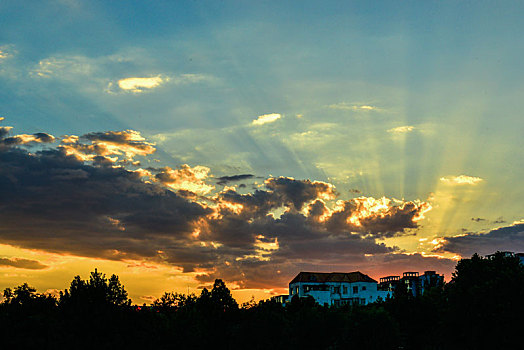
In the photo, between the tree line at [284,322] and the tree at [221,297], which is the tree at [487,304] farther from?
the tree at [221,297]

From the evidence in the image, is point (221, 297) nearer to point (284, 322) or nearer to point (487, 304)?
point (284, 322)

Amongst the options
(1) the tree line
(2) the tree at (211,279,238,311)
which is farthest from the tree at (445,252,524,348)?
(2) the tree at (211,279,238,311)

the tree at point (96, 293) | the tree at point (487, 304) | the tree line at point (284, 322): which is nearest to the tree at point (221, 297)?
the tree line at point (284, 322)

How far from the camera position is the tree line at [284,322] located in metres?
65.9

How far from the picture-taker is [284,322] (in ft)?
303

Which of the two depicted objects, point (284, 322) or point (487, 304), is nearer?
point (487, 304)

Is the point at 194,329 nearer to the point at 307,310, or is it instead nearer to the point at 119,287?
the point at 119,287

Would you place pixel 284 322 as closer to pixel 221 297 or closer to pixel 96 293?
pixel 221 297

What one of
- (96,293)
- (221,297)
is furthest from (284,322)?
(96,293)

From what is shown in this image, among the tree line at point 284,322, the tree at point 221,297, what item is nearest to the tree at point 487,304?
the tree line at point 284,322

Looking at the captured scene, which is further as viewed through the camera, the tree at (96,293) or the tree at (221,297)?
the tree at (221,297)

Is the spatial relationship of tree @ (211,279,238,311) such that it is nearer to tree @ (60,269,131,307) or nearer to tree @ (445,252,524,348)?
tree @ (60,269,131,307)

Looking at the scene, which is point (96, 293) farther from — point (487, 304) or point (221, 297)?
point (487, 304)

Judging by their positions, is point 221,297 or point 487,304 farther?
point 221,297
